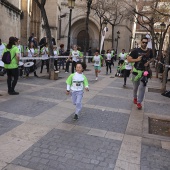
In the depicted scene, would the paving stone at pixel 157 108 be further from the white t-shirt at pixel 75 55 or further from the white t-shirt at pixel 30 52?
the white t-shirt at pixel 30 52

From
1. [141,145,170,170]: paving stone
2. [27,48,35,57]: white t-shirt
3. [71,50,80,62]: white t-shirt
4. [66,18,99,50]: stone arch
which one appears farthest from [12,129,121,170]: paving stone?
[66,18,99,50]: stone arch

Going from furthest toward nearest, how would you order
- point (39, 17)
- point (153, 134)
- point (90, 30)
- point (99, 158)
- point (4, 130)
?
point (90, 30), point (39, 17), point (153, 134), point (4, 130), point (99, 158)

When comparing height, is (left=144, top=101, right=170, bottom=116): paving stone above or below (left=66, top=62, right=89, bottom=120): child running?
A: below

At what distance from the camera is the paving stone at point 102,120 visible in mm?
5498

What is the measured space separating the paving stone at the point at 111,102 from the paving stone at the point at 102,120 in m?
0.83

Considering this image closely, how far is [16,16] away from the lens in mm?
18281

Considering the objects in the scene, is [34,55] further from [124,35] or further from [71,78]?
[124,35]

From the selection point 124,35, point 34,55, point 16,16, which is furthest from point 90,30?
point 34,55

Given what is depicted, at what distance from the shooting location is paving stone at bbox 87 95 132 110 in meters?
7.57

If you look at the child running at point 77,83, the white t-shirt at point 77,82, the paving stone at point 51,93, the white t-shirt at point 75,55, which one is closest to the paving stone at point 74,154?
the child running at point 77,83

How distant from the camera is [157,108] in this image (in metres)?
7.71

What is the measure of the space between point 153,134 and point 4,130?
311cm

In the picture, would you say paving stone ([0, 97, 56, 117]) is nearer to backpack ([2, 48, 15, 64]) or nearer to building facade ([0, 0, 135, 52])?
backpack ([2, 48, 15, 64])

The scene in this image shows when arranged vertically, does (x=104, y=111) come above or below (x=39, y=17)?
below
